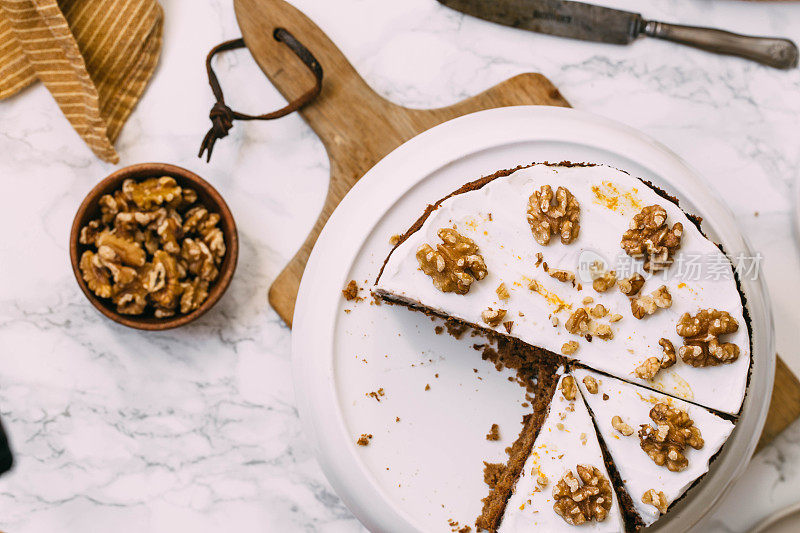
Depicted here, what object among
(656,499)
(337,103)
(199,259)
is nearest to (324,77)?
(337,103)

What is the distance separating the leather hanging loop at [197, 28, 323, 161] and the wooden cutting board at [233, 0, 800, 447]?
0.14 feet

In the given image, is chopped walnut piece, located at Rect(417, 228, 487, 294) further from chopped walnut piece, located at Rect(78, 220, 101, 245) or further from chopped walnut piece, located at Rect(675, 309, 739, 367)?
chopped walnut piece, located at Rect(78, 220, 101, 245)

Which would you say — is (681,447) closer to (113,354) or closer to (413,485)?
(413,485)

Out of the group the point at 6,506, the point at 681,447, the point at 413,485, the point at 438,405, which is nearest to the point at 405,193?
the point at 438,405

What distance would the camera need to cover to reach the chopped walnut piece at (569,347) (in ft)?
5.96

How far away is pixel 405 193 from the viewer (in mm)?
1944

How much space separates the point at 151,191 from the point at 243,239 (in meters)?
0.33

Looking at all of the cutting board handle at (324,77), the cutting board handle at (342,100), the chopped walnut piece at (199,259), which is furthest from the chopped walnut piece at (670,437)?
the chopped walnut piece at (199,259)

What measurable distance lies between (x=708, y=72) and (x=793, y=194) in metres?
0.50

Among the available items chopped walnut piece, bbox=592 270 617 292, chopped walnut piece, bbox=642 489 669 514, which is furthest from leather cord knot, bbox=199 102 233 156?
chopped walnut piece, bbox=642 489 669 514

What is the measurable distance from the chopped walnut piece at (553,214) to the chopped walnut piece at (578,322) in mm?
185

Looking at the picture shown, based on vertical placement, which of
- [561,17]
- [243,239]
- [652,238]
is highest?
[561,17]

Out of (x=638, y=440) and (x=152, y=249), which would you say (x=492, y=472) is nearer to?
(x=638, y=440)

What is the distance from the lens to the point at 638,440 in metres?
1.79
